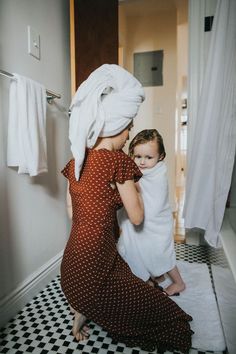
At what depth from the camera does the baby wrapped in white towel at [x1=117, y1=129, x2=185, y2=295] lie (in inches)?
45.6

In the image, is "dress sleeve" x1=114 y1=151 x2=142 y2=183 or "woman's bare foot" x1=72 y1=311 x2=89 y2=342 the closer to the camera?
"dress sleeve" x1=114 y1=151 x2=142 y2=183

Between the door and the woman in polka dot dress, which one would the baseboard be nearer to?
the woman in polka dot dress

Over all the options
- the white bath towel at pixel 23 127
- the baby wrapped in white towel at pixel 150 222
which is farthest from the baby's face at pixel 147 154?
the white bath towel at pixel 23 127

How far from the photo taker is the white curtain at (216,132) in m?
1.22

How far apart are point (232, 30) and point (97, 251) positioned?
3.87ft

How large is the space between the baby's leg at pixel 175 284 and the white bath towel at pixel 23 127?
82 cm

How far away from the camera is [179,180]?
16.4ft

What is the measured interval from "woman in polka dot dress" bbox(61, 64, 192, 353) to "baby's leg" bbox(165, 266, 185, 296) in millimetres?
355

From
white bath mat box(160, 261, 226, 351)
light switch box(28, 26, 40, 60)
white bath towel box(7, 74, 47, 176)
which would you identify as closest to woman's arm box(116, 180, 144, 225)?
white bath towel box(7, 74, 47, 176)

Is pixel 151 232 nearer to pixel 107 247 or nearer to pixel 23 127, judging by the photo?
pixel 107 247

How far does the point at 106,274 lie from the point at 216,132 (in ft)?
2.91

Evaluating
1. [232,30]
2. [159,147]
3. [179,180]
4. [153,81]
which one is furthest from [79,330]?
[179,180]

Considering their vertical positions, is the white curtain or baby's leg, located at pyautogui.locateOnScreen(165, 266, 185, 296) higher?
the white curtain

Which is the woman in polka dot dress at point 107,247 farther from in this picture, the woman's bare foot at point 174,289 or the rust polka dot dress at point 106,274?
the woman's bare foot at point 174,289
